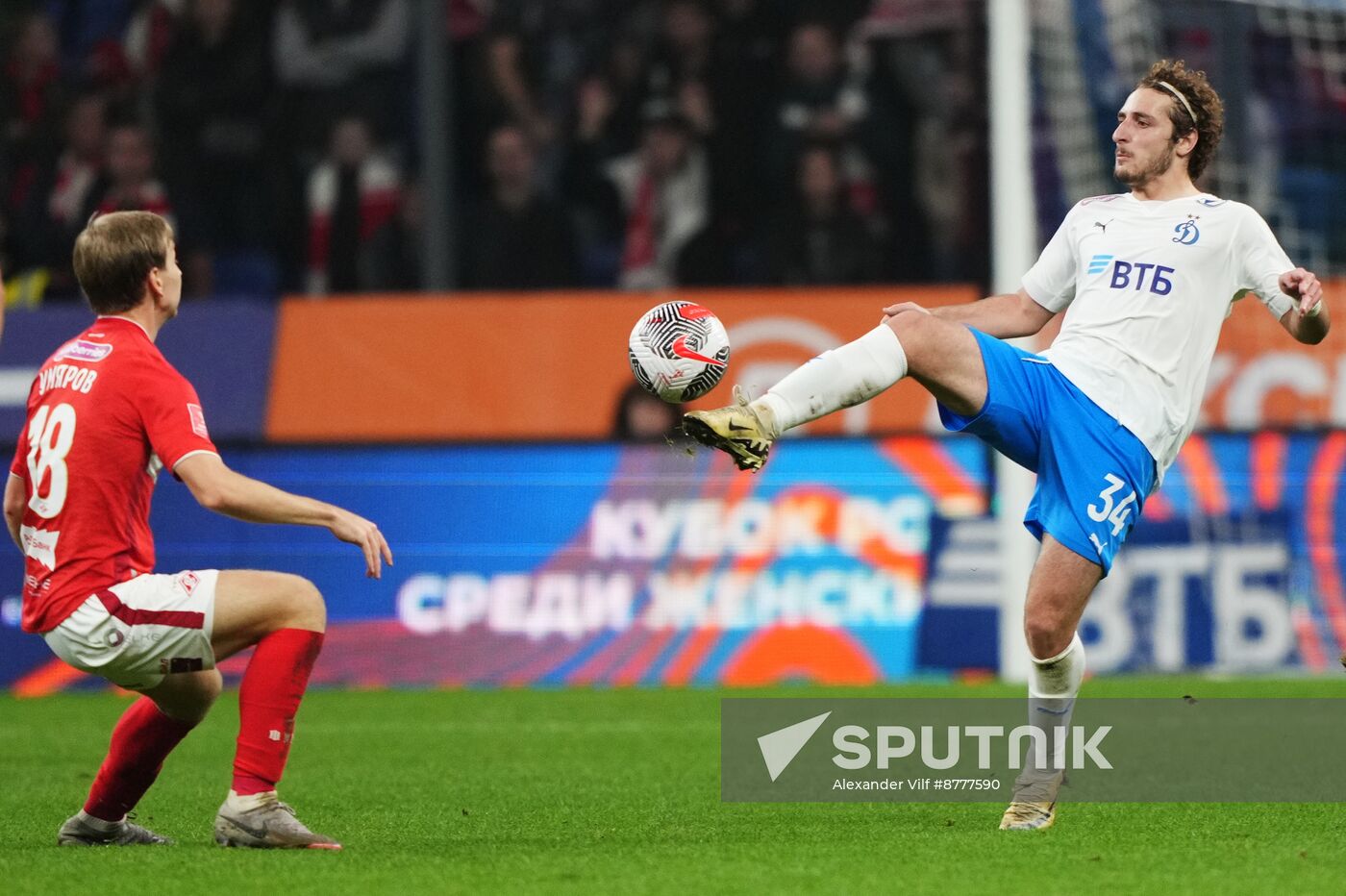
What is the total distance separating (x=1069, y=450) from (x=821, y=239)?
8.02 m

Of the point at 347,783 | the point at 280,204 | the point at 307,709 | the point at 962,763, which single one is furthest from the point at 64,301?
the point at 962,763

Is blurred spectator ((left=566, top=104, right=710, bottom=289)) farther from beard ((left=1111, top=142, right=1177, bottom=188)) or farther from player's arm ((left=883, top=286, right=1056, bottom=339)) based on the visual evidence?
beard ((left=1111, top=142, right=1177, bottom=188))

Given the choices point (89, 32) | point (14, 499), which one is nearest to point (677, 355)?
point (14, 499)

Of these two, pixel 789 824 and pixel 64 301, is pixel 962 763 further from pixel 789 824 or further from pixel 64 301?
pixel 64 301

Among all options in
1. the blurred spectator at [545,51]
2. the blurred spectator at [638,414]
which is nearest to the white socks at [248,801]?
the blurred spectator at [638,414]

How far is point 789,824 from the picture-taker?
5793 mm

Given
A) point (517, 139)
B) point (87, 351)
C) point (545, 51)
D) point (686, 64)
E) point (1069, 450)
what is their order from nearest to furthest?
point (87, 351) → point (1069, 450) → point (517, 139) → point (686, 64) → point (545, 51)

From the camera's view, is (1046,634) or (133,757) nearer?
(133,757)

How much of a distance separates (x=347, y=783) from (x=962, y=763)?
2.13 metres

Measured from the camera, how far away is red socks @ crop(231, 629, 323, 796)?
5.07 meters

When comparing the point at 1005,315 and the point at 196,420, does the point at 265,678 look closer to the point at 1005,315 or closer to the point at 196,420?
the point at 196,420

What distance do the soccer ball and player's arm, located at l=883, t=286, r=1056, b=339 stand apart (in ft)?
2.04

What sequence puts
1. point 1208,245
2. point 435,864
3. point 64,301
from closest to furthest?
point 435,864, point 1208,245, point 64,301

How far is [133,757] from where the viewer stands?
5.38 m
